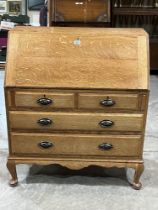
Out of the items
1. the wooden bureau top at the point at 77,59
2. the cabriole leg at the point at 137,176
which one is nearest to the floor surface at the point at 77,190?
the cabriole leg at the point at 137,176

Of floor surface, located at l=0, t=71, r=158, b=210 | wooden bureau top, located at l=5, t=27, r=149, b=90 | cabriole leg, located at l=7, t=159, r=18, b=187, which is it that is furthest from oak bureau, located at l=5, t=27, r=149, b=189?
floor surface, located at l=0, t=71, r=158, b=210

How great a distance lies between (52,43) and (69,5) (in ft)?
8.85

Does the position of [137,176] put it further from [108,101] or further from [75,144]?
[108,101]

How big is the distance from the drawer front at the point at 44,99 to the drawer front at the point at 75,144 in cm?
22

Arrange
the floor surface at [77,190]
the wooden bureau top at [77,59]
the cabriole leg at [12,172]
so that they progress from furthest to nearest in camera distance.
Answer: the cabriole leg at [12,172] < the floor surface at [77,190] < the wooden bureau top at [77,59]

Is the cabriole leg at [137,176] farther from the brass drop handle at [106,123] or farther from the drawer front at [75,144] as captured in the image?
the brass drop handle at [106,123]

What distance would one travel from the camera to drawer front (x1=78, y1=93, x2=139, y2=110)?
239cm

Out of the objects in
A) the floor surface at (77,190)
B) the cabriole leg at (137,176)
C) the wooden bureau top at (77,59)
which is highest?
the wooden bureau top at (77,59)

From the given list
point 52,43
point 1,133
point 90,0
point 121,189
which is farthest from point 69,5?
point 121,189

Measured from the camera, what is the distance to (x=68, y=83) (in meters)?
2.37

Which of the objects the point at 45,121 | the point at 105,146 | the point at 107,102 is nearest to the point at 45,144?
the point at 45,121

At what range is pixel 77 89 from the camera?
237 cm

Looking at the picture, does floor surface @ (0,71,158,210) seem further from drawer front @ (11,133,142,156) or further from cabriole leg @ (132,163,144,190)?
drawer front @ (11,133,142,156)

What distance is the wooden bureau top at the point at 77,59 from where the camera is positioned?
2.37 m
